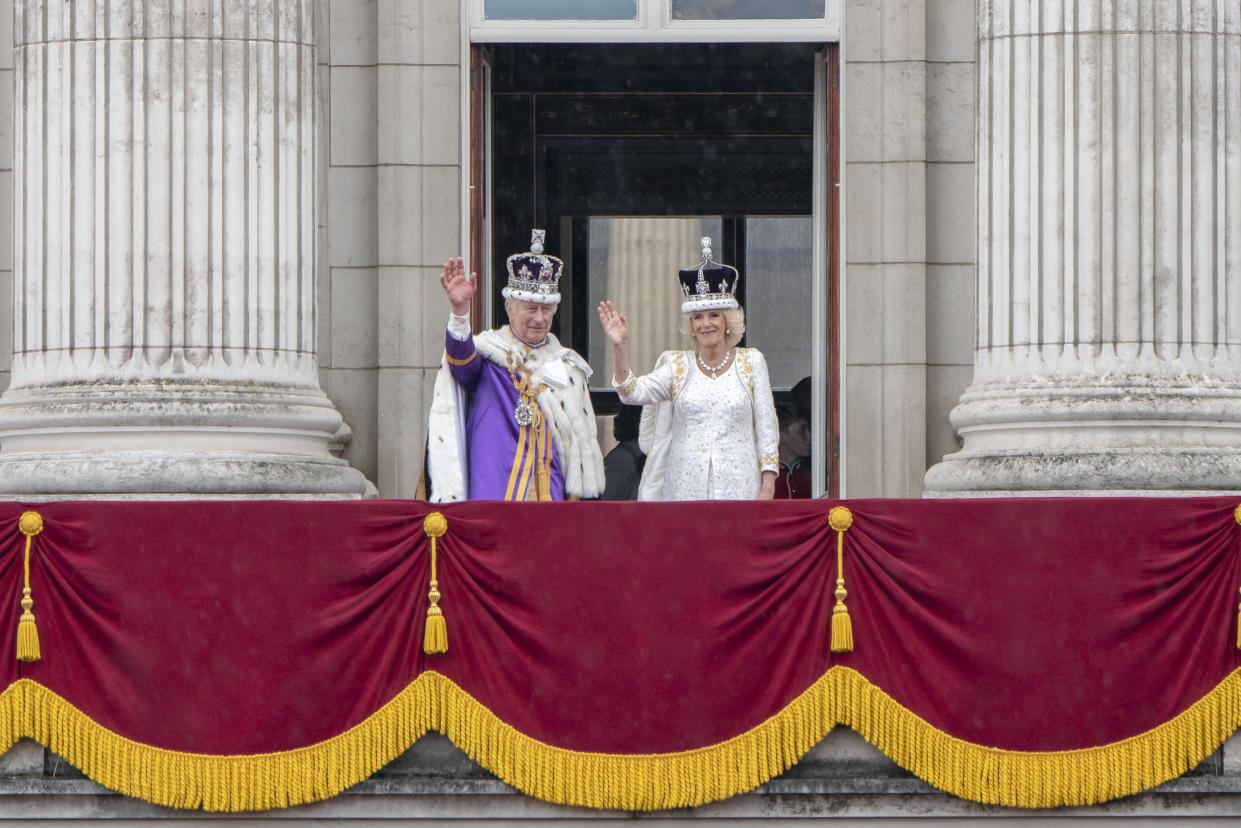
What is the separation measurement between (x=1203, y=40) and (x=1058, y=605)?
3232 mm

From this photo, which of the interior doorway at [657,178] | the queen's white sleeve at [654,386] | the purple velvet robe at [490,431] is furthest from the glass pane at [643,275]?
the purple velvet robe at [490,431]

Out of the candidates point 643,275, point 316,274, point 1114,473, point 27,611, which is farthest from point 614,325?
point 643,275

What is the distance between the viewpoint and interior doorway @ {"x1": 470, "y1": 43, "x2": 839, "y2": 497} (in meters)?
15.5

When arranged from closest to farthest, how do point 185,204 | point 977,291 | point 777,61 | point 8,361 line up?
point 185,204, point 977,291, point 8,361, point 777,61

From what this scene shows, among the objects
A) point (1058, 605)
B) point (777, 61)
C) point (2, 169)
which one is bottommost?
point (1058, 605)

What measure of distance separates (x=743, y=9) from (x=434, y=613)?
5.64 metres

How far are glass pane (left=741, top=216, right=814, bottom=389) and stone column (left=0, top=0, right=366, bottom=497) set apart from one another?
5.97 metres

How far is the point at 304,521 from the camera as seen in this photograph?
865 cm

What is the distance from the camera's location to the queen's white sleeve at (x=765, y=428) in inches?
408

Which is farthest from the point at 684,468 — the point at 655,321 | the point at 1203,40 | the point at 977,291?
the point at 655,321

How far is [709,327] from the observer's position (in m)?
10.4

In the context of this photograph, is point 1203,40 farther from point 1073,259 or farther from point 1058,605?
point 1058,605

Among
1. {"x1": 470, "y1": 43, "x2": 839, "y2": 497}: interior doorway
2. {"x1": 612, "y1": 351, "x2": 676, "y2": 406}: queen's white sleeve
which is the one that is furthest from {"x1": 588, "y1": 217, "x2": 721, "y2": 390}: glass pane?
{"x1": 612, "y1": 351, "x2": 676, "y2": 406}: queen's white sleeve

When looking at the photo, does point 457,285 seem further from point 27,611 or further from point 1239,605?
point 1239,605
